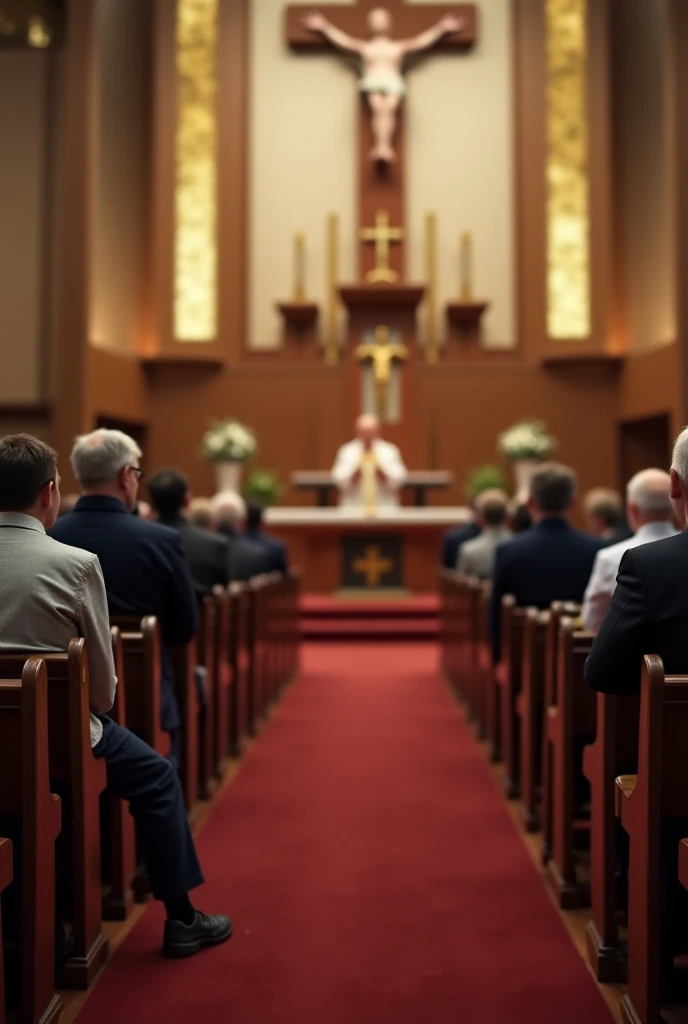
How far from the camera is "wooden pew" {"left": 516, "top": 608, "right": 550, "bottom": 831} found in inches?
147

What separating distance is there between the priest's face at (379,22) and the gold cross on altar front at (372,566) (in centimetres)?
613

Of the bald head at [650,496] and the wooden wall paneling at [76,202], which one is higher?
the wooden wall paneling at [76,202]

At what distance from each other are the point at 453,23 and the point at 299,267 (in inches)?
125

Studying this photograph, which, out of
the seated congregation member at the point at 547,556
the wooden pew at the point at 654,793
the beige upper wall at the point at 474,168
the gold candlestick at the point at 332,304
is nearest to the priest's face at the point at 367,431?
the gold candlestick at the point at 332,304

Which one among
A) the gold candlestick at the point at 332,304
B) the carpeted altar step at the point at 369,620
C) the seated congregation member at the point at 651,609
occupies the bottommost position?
the carpeted altar step at the point at 369,620

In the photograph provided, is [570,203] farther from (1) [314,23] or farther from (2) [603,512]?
(2) [603,512]

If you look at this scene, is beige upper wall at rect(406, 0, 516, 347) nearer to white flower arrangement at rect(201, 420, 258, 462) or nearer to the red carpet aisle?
white flower arrangement at rect(201, 420, 258, 462)

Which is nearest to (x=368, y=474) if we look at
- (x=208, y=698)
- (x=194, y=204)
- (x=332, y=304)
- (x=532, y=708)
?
(x=332, y=304)

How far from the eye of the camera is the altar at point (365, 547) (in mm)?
9609

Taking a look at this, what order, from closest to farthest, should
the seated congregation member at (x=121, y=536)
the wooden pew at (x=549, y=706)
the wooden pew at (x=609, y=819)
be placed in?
the wooden pew at (x=609, y=819) < the seated congregation member at (x=121, y=536) < the wooden pew at (x=549, y=706)

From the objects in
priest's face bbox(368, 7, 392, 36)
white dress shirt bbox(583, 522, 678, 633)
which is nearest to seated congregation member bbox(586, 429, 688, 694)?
white dress shirt bbox(583, 522, 678, 633)

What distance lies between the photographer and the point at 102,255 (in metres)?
11.1

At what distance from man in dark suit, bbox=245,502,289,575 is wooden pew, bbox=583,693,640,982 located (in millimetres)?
4188

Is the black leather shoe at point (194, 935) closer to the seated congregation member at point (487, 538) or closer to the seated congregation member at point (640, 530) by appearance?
the seated congregation member at point (640, 530)
